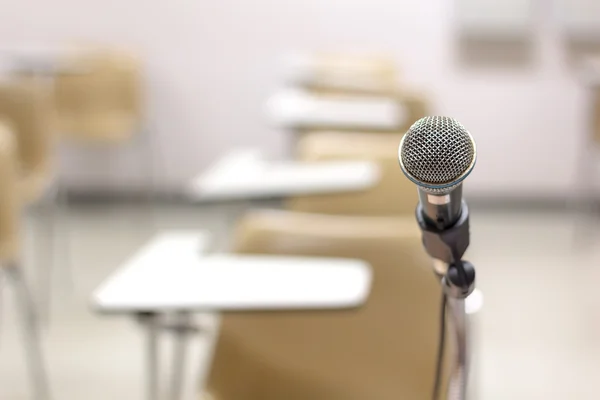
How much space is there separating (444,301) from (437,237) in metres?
0.11

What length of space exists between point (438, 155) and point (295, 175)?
4.39ft

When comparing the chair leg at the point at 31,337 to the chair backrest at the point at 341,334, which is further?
the chair leg at the point at 31,337

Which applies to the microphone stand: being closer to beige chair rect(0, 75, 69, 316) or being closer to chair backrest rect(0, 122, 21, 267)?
chair backrest rect(0, 122, 21, 267)

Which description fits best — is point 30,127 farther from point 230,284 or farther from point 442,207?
point 442,207

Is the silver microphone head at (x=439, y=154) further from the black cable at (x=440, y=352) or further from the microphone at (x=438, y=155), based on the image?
the black cable at (x=440, y=352)

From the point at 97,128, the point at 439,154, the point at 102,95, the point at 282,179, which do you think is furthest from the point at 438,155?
the point at 102,95

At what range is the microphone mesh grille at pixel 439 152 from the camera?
0.52 metres

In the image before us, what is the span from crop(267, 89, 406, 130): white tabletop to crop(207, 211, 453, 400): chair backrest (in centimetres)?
106

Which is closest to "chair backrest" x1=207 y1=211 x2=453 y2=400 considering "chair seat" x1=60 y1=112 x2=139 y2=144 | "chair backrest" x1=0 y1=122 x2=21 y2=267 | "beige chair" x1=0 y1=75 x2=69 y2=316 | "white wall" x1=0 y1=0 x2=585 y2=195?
"chair backrest" x1=0 y1=122 x2=21 y2=267

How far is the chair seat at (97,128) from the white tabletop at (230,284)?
2743mm

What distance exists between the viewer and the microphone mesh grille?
52cm

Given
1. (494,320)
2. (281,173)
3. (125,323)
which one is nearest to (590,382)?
(494,320)

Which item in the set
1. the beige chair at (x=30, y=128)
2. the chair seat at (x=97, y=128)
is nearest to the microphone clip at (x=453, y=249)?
the beige chair at (x=30, y=128)

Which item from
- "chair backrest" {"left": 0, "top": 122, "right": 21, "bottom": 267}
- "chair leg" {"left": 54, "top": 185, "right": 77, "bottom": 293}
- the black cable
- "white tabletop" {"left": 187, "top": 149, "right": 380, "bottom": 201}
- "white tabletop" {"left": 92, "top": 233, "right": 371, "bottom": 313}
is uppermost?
the black cable
